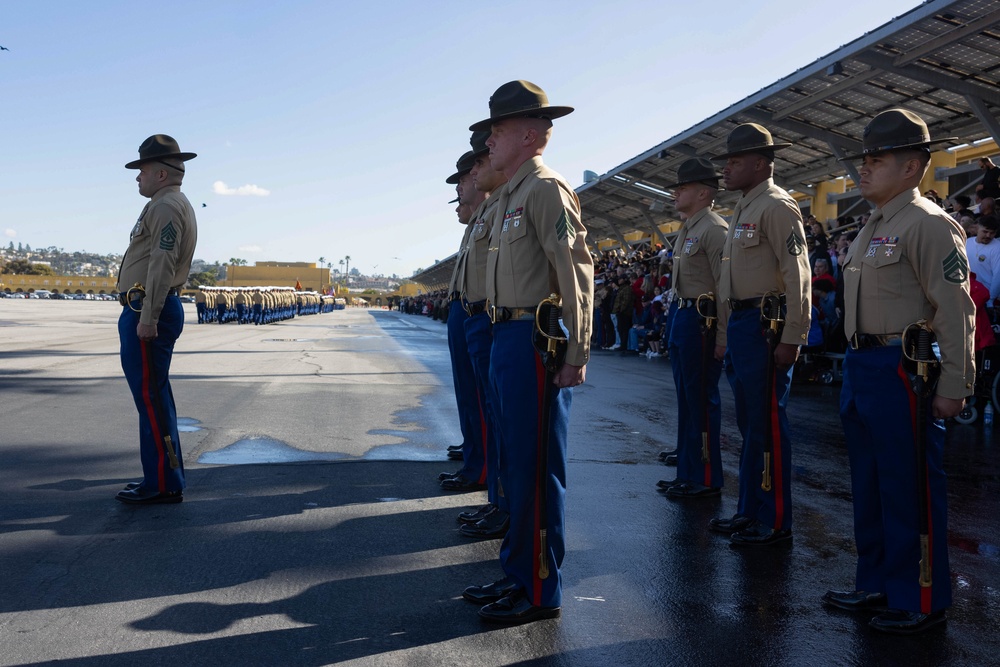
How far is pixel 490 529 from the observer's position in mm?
4957

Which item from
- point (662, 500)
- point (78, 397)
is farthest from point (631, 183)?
point (662, 500)

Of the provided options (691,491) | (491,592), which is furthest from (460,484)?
(491,592)

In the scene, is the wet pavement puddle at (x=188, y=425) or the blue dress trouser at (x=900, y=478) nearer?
the blue dress trouser at (x=900, y=478)

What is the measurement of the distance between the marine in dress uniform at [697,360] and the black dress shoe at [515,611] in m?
2.49

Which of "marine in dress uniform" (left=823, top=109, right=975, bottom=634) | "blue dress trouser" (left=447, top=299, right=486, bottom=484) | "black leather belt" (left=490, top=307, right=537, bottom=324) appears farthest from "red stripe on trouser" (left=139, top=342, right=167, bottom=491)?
"marine in dress uniform" (left=823, top=109, right=975, bottom=634)

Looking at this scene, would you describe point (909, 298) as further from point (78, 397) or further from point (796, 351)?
point (78, 397)

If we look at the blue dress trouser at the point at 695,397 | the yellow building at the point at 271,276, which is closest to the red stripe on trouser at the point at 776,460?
the blue dress trouser at the point at 695,397

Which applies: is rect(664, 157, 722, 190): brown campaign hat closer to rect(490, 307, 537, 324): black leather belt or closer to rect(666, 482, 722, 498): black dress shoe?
rect(666, 482, 722, 498): black dress shoe

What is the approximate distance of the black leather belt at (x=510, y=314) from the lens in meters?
3.84

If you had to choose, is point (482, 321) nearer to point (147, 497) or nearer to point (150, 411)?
point (150, 411)

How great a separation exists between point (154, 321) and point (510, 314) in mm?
2617

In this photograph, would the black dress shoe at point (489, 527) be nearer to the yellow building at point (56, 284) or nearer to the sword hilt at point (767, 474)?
the sword hilt at point (767, 474)

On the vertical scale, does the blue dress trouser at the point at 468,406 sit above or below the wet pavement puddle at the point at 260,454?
above

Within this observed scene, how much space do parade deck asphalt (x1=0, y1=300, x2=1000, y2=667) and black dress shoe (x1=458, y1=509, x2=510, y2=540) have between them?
0.11 metres
